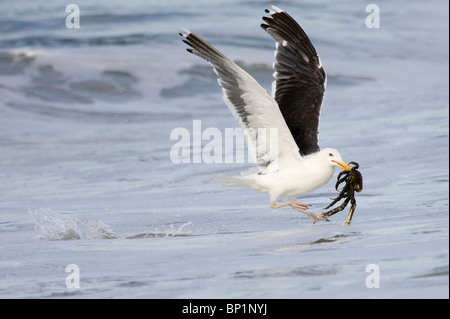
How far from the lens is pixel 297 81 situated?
728cm

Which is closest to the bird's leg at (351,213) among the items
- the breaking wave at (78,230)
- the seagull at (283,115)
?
the seagull at (283,115)

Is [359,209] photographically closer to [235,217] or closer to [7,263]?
[235,217]

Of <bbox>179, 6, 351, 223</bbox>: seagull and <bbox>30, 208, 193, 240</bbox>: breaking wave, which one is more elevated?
<bbox>179, 6, 351, 223</bbox>: seagull

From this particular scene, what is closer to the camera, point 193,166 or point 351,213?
point 351,213

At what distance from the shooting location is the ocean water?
18.6 feet

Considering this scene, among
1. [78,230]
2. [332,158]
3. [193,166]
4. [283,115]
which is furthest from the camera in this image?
[193,166]

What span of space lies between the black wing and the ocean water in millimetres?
752

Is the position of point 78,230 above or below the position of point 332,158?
below

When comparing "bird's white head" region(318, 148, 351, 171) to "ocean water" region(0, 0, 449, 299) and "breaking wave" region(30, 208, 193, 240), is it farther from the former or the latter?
"breaking wave" region(30, 208, 193, 240)

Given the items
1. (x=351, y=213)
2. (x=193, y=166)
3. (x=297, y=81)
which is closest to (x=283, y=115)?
(x=297, y=81)

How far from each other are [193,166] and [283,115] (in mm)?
3041

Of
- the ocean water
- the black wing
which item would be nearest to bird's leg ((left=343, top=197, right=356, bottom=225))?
the ocean water

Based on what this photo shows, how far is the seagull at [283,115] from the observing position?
6473 millimetres

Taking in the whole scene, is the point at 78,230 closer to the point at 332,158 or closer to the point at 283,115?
the point at 283,115
